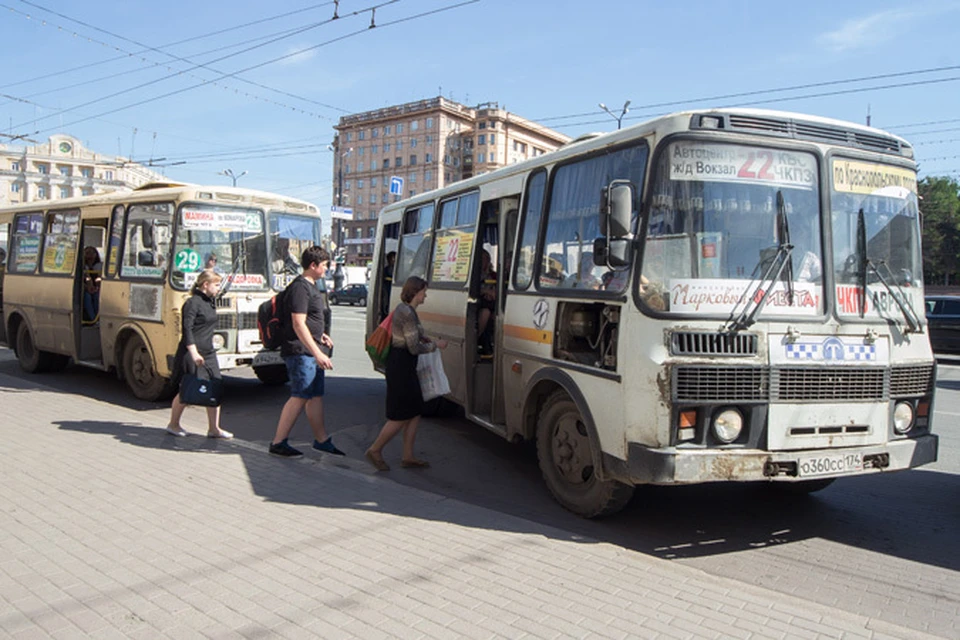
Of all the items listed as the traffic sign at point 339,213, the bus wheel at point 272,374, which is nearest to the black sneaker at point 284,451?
the bus wheel at point 272,374

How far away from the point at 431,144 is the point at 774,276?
9759cm

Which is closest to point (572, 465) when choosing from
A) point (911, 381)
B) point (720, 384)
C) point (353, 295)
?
point (720, 384)

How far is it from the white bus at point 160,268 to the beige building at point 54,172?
228ft

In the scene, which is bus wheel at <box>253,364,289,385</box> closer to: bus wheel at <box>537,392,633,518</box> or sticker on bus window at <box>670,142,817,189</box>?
bus wheel at <box>537,392,633,518</box>

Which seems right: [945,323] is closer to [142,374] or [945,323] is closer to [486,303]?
[486,303]

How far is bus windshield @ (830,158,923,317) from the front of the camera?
4.87m

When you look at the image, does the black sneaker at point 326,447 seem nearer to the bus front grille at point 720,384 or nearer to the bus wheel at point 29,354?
the bus front grille at point 720,384

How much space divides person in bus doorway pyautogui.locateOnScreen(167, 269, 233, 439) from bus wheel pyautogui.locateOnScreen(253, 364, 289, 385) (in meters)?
3.89

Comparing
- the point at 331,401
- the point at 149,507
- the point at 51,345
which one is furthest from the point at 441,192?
the point at 51,345

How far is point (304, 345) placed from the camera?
255 inches

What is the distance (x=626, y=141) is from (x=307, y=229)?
21.4ft

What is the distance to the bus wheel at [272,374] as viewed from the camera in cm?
1148

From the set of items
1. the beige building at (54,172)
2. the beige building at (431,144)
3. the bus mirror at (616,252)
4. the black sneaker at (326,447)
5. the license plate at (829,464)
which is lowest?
the black sneaker at (326,447)

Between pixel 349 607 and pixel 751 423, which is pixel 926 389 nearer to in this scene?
pixel 751 423
